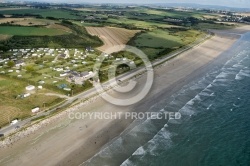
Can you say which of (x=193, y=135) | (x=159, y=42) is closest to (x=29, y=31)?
(x=159, y=42)

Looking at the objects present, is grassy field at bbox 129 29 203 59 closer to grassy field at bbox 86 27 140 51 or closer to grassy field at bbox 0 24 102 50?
grassy field at bbox 86 27 140 51

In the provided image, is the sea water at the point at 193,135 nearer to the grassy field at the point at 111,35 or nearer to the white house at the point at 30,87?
the white house at the point at 30,87

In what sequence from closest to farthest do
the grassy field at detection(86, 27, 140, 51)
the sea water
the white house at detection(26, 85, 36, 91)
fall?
the sea water < the white house at detection(26, 85, 36, 91) < the grassy field at detection(86, 27, 140, 51)

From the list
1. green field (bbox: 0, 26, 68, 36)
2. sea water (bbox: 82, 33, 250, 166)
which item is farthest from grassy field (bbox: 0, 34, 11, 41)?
sea water (bbox: 82, 33, 250, 166)

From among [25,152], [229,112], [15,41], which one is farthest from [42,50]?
[229,112]

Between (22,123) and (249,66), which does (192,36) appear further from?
(22,123)
